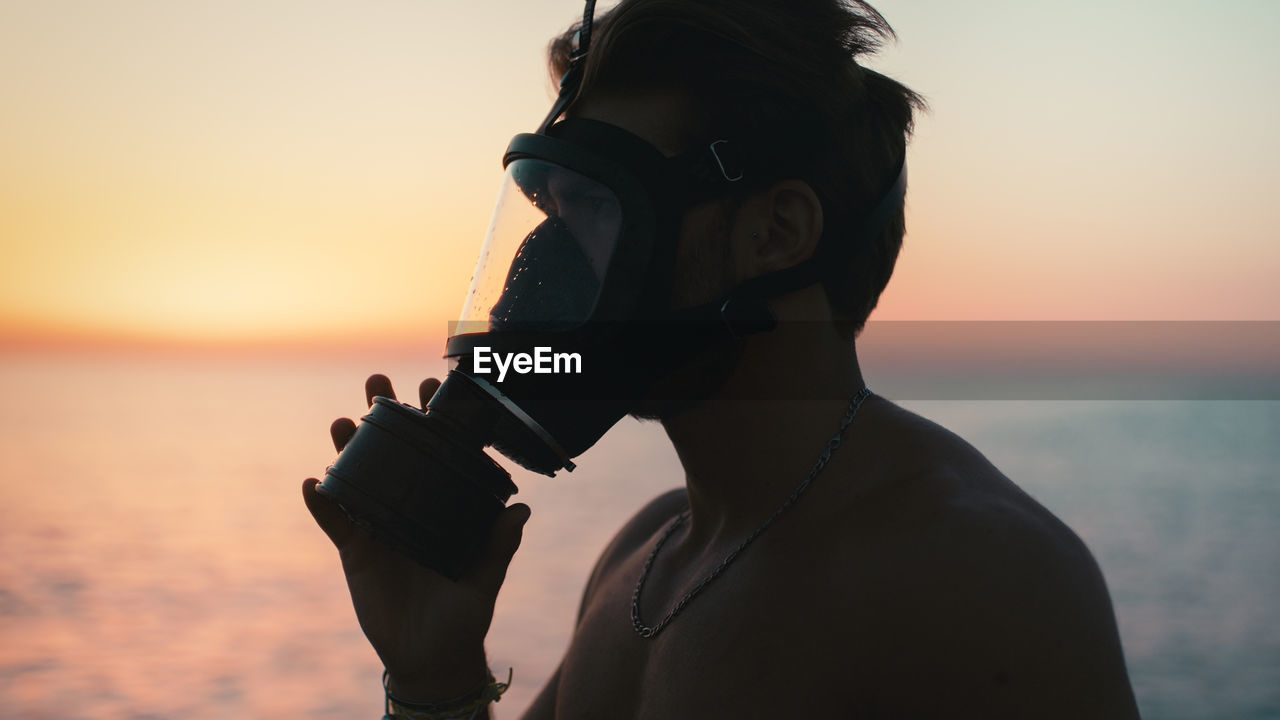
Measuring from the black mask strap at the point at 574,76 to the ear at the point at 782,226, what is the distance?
48 centimetres

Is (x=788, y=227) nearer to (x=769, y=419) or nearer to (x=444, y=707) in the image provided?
(x=769, y=419)

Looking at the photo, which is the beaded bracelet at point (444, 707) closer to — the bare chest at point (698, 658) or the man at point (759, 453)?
the man at point (759, 453)

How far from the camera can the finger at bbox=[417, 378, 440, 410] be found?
7.07ft

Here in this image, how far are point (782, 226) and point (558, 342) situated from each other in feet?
1.78

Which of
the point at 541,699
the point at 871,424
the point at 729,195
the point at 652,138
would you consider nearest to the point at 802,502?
the point at 871,424

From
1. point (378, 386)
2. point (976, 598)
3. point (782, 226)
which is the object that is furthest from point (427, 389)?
point (976, 598)

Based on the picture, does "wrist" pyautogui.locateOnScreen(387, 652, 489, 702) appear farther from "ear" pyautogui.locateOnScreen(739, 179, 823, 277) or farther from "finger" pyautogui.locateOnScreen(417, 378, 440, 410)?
"ear" pyautogui.locateOnScreen(739, 179, 823, 277)

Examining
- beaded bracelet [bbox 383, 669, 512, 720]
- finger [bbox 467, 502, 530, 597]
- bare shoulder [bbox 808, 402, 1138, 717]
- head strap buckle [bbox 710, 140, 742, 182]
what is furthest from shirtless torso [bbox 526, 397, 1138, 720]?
head strap buckle [bbox 710, 140, 742, 182]

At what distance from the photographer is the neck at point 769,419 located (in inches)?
77.3

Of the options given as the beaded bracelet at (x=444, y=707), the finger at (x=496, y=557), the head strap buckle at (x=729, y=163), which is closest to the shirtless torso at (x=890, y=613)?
the beaded bracelet at (x=444, y=707)

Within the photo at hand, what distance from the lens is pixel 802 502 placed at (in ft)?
A: 6.23

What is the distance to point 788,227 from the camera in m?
2.05

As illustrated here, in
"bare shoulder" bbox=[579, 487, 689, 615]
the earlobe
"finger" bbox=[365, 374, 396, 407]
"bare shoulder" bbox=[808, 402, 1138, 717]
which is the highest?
the earlobe

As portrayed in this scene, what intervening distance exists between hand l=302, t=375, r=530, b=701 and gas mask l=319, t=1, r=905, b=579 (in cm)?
6
